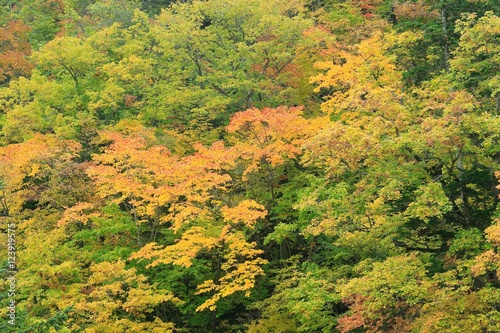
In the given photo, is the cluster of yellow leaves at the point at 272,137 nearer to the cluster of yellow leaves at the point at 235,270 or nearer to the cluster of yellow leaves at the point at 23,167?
the cluster of yellow leaves at the point at 235,270

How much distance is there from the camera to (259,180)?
18.3 m

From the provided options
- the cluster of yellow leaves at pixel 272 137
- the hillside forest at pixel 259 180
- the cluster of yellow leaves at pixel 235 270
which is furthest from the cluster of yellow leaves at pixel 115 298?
the cluster of yellow leaves at pixel 272 137

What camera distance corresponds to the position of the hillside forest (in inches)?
480

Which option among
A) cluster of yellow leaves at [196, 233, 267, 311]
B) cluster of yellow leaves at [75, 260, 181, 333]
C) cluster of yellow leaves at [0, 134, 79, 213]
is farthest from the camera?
cluster of yellow leaves at [0, 134, 79, 213]

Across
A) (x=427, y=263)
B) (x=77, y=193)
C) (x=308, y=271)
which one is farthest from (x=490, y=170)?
(x=77, y=193)

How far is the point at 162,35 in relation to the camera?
998 inches

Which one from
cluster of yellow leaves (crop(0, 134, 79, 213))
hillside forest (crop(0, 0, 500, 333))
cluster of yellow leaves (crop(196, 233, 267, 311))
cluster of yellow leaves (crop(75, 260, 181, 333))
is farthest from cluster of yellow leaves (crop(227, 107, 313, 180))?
cluster of yellow leaves (crop(0, 134, 79, 213))

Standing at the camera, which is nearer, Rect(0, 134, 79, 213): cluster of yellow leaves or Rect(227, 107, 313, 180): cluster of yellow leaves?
Rect(227, 107, 313, 180): cluster of yellow leaves

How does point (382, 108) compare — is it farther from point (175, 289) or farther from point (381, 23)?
point (381, 23)

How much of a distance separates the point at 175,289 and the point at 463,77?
1117cm

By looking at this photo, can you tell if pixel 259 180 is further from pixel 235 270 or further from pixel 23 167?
pixel 23 167

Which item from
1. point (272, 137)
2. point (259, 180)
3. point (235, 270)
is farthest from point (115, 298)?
point (272, 137)

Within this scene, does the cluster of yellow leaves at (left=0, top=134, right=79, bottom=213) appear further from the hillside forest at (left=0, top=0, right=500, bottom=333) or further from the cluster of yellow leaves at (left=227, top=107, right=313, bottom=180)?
the cluster of yellow leaves at (left=227, top=107, right=313, bottom=180)

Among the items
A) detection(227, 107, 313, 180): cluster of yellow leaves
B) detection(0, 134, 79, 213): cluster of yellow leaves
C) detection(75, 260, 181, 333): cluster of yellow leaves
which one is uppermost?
detection(227, 107, 313, 180): cluster of yellow leaves
